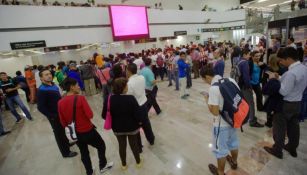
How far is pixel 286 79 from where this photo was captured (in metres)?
2.19

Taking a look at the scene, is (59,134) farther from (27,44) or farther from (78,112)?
(27,44)

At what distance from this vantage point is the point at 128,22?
10.1 metres

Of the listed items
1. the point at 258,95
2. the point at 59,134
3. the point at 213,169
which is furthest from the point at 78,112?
the point at 258,95

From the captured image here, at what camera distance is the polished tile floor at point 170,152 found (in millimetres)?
2572

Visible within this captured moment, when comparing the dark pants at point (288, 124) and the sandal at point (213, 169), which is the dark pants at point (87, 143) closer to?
the sandal at point (213, 169)

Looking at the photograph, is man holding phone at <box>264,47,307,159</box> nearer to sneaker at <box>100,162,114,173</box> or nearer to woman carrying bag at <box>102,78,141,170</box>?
woman carrying bag at <box>102,78,141,170</box>

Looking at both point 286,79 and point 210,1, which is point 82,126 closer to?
point 286,79

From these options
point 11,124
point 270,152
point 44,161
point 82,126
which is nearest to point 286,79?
point 270,152

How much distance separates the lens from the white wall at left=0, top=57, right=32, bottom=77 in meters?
8.86

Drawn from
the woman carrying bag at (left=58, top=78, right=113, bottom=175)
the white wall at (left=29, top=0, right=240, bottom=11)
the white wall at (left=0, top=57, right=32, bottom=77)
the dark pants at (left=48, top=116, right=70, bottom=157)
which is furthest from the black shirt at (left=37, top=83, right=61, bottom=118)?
the white wall at (left=29, top=0, right=240, bottom=11)

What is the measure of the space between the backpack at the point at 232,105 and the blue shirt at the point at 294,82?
0.71 metres

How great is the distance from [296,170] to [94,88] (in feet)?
23.6

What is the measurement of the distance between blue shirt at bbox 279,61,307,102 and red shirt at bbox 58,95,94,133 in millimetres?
2500

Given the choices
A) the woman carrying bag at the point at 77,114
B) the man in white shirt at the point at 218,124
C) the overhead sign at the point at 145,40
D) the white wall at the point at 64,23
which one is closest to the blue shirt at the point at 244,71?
the man in white shirt at the point at 218,124
